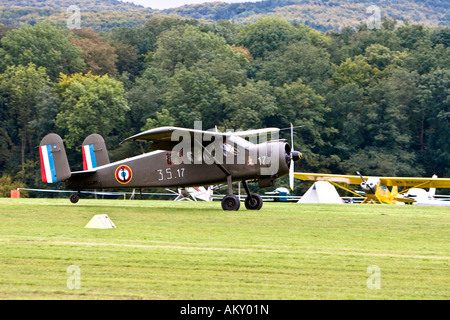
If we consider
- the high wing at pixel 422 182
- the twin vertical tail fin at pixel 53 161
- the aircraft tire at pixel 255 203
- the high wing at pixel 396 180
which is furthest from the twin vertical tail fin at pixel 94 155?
the high wing at pixel 422 182

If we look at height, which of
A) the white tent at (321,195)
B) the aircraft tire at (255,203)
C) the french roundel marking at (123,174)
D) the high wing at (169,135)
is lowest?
the white tent at (321,195)

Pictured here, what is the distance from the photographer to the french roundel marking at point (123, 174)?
977 inches

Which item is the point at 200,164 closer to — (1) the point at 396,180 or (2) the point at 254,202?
(2) the point at 254,202

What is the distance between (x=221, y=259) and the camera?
11672 mm

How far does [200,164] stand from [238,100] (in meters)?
55.1

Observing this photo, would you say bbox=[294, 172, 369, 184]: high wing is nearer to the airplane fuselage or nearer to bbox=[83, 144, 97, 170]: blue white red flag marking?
bbox=[83, 144, 97, 170]: blue white red flag marking

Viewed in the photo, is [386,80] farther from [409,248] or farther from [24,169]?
[409,248]

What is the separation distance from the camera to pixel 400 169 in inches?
2965

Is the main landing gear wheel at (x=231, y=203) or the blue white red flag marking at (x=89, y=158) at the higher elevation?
the blue white red flag marking at (x=89, y=158)

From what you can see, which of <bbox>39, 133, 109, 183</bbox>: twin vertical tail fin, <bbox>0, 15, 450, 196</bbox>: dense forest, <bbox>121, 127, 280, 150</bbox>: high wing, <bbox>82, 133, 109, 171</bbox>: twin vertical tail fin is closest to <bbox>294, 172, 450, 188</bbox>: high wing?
<bbox>82, 133, 109, 171</bbox>: twin vertical tail fin

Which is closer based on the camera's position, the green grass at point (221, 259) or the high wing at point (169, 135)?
the green grass at point (221, 259)

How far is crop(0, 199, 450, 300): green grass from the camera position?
923 cm

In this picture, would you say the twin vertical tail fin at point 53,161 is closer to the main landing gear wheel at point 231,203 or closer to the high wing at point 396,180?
the main landing gear wheel at point 231,203
